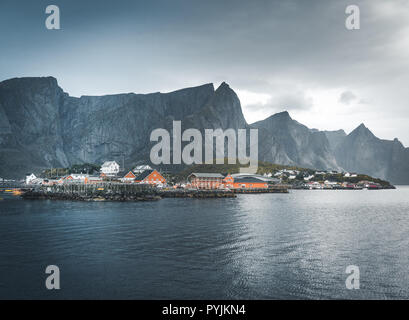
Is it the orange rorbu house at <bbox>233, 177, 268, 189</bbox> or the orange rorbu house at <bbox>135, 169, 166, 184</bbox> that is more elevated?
the orange rorbu house at <bbox>135, 169, 166, 184</bbox>

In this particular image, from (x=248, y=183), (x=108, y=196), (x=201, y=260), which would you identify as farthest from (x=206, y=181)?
(x=201, y=260)

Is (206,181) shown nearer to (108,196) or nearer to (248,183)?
(248,183)

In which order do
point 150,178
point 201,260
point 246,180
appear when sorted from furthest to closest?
point 246,180 → point 150,178 → point 201,260

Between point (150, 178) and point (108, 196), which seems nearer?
point (108, 196)

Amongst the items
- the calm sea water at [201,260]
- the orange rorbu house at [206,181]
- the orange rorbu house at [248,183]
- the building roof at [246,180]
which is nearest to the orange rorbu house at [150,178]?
the orange rorbu house at [206,181]

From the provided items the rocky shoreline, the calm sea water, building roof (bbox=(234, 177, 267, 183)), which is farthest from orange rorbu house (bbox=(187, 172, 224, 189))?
the calm sea water

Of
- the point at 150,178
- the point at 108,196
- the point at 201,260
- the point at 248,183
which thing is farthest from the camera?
the point at 248,183

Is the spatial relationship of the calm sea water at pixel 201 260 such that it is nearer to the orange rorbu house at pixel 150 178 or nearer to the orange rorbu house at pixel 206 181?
the orange rorbu house at pixel 150 178

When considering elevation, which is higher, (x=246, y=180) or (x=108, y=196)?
(x=246, y=180)

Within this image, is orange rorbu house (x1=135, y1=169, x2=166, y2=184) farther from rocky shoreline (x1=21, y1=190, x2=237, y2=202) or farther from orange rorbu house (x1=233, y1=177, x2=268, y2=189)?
orange rorbu house (x1=233, y1=177, x2=268, y2=189)

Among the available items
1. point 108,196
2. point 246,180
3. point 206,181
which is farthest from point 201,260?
point 246,180

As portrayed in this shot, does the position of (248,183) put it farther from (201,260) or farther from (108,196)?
(201,260)

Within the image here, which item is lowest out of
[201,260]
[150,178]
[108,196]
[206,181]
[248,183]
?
[248,183]
